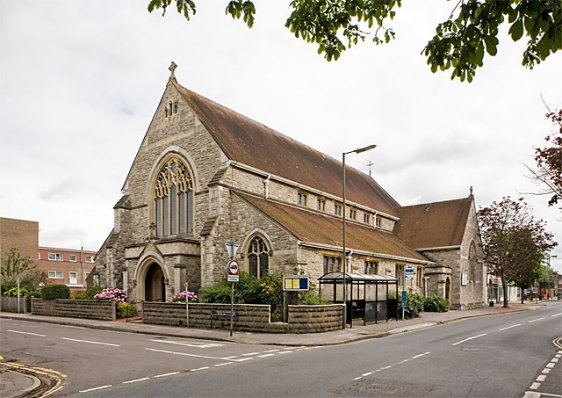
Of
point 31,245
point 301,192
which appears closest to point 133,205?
point 301,192

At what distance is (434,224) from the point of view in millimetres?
44094

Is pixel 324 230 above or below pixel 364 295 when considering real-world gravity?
above

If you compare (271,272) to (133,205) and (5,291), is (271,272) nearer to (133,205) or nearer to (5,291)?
(133,205)

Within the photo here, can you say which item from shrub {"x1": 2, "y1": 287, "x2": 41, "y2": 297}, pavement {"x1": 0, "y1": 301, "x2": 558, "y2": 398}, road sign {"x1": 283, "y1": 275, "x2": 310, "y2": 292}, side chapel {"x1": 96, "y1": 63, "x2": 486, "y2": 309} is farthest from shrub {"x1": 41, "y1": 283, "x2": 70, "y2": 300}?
road sign {"x1": 283, "y1": 275, "x2": 310, "y2": 292}

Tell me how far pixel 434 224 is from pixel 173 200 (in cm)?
2438

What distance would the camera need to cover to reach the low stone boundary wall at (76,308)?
87.6 feet

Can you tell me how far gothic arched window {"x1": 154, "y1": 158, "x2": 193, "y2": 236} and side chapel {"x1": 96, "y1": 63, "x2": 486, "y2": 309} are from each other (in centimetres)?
6

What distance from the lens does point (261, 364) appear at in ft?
40.1

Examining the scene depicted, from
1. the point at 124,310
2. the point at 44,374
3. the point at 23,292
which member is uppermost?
the point at 44,374

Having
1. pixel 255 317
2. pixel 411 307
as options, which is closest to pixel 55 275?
pixel 411 307

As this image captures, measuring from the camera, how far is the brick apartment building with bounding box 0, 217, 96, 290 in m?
58.8

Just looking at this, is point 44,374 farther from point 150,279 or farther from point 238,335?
point 150,279

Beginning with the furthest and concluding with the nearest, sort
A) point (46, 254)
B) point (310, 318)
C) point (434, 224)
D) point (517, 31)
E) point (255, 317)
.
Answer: point (46, 254) < point (434, 224) < point (255, 317) < point (310, 318) < point (517, 31)

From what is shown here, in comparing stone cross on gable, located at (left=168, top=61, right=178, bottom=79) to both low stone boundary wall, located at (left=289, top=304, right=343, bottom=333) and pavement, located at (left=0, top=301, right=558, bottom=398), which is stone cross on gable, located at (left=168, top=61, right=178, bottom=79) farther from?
low stone boundary wall, located at (left=289, top=304, right=343, bottom=333)
